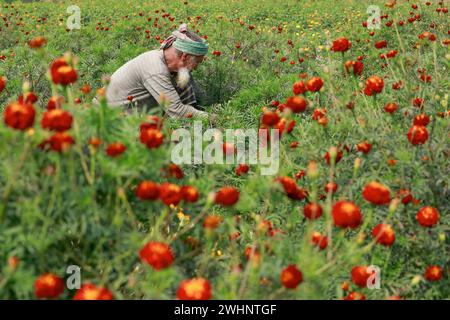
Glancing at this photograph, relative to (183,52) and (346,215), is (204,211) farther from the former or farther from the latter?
(183,52)

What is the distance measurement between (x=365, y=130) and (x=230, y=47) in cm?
396

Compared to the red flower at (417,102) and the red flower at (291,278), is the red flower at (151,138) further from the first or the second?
the red flower at (417,102)

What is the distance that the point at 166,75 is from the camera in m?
4.08

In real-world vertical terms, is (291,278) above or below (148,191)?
below

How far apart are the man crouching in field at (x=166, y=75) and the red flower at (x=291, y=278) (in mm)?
2587

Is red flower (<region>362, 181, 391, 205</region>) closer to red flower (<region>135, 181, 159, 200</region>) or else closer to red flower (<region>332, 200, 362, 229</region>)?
red flower (<region>332, 200, 362, 229</region>)

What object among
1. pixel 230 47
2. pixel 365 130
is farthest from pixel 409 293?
pixel 230 47

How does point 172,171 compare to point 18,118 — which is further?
point 172,171

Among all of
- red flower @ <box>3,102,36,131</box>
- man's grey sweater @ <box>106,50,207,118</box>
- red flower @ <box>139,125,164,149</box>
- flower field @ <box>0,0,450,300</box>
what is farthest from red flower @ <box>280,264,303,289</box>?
man's grey sweater @ <box>106,50,207,118</box>

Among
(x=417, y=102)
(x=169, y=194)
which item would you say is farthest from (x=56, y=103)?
(x=417, y=102)

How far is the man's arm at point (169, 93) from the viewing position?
4.03m

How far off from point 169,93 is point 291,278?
2.85 meters

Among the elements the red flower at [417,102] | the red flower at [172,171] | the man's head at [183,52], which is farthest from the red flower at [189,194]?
the man's head at [183,52]
